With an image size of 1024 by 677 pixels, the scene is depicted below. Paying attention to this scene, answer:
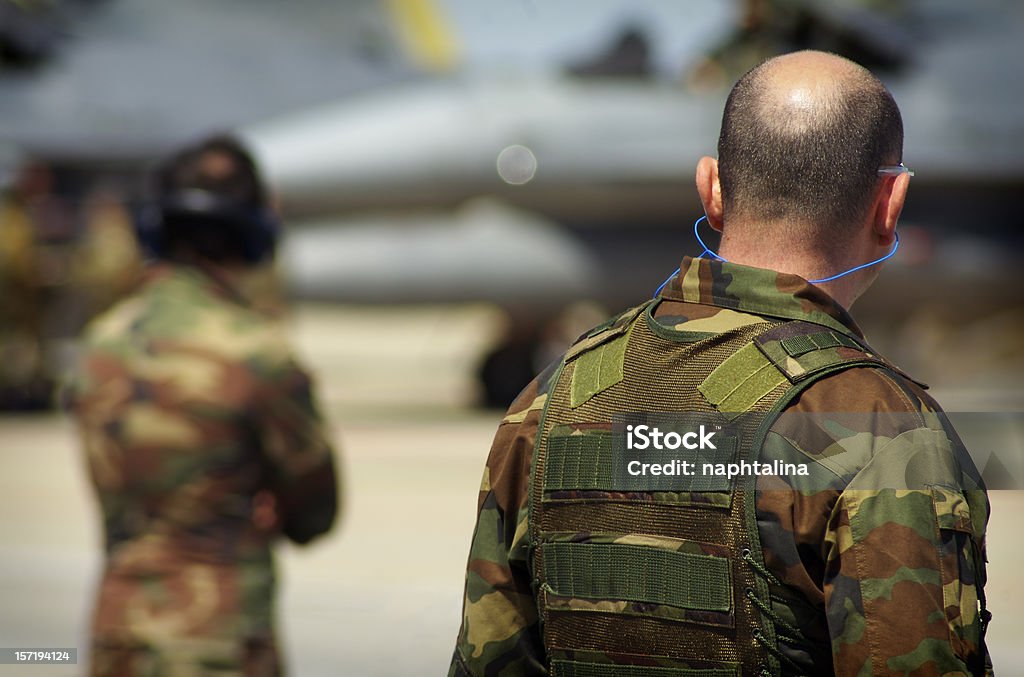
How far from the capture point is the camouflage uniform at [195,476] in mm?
2080

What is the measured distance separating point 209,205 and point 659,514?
48.7 inches

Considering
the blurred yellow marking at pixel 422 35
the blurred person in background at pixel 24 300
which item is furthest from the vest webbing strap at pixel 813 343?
the blurred person in background at pixel 24 300

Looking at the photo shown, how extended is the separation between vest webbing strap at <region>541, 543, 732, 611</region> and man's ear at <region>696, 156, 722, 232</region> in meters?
0.43

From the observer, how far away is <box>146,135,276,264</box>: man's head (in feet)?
7.36

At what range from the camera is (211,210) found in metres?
2.23

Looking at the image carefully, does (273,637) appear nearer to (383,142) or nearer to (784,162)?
(784,162)

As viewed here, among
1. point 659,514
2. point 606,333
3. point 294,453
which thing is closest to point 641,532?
point 659,514

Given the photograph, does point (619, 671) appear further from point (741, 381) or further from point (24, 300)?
point (24, 300)

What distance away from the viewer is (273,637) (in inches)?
85.0

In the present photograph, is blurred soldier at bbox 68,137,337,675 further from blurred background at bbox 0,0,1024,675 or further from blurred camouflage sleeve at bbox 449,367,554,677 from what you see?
blurred background at bbox 0,0,1024,675

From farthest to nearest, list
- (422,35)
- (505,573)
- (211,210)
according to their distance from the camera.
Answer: (422,35)
(211,210)
(505,573)

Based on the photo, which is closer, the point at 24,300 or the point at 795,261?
the point at 795,261

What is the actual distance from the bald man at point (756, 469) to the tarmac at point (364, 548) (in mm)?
233

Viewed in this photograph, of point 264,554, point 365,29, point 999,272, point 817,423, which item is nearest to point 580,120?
point 365,29
